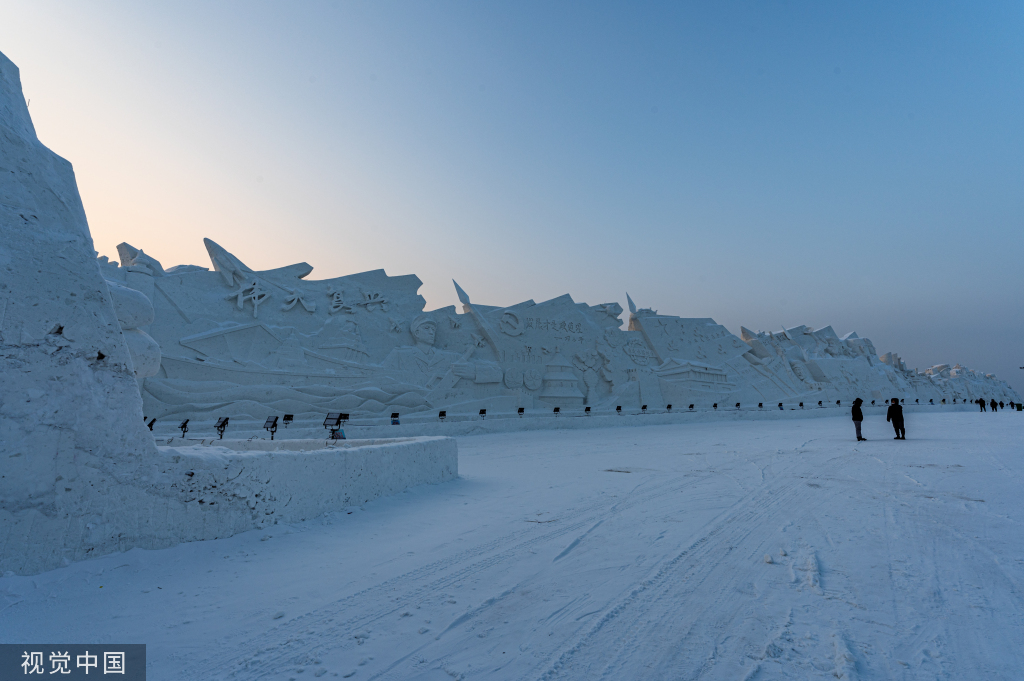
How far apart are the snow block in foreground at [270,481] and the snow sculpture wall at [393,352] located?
8815 millimetres

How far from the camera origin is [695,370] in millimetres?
21312

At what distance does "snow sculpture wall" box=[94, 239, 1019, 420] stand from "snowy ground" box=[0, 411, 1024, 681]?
34.0ft

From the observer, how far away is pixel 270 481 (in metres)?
3.90

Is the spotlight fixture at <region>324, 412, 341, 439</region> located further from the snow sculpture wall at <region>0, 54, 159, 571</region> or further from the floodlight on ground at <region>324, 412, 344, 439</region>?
the snow sculpture wall at <region>0, 54, 159, 571</region>

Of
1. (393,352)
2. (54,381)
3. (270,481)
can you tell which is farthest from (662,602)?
(393,352)

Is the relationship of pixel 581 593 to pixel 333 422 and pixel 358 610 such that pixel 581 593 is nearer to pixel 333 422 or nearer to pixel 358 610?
pixel 358 610

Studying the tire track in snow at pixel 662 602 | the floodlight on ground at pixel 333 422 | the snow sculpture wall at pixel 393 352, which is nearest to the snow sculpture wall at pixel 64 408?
the tire track in snow at pixel 662 602

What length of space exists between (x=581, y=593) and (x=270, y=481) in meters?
2.52

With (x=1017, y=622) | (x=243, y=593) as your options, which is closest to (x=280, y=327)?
(x=243, y=593)

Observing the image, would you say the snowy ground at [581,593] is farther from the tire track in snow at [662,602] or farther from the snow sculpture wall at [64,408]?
the snow sculpture wall at [64,408]

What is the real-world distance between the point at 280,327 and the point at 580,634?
47.3 ft

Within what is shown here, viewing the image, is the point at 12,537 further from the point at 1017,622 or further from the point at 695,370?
the point at 695,370

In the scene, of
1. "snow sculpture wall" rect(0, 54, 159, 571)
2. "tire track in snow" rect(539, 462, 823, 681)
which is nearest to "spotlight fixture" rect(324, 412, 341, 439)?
"snow sculpture wall" rect(0, 54, 159, 571)

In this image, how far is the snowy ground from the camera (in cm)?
210
